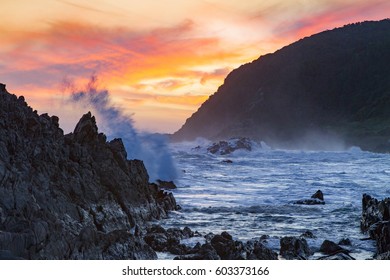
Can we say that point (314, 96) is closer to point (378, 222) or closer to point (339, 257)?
point (378, 222)

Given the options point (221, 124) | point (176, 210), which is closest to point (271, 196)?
point (176, 210)

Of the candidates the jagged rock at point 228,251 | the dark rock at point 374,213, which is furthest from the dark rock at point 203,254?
the dark rock at point 374,213

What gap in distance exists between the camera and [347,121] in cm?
9288

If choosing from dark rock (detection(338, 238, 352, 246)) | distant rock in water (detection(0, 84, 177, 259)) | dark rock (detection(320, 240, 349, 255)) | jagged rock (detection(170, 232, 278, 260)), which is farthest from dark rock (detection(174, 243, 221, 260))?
dark rock (detection(338, 238, 352, 246))

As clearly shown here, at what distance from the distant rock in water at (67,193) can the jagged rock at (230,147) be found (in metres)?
57.7

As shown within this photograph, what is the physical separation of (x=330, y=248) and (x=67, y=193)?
22.1ft

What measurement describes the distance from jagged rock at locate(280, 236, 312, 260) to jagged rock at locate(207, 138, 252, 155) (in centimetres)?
6322

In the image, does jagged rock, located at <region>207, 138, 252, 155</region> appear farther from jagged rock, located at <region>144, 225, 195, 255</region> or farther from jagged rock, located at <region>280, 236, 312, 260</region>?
→ jagged rock, located at <region>280, 236, 312, 260</region>

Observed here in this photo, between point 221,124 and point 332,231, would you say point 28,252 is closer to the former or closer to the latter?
point 332,231

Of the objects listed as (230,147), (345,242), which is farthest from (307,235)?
(230,147)

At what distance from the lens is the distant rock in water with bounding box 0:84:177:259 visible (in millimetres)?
10461

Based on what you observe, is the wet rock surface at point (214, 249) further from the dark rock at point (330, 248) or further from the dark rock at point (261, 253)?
the dark rock at point (330, 248)

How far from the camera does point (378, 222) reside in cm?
1492

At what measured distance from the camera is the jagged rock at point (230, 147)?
257 feet
